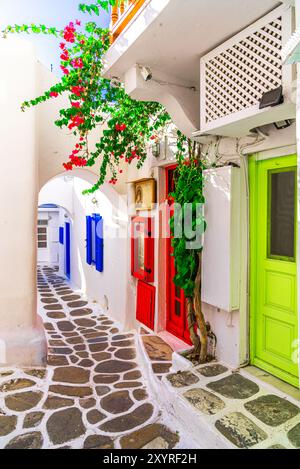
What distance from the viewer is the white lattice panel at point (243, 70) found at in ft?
9.52

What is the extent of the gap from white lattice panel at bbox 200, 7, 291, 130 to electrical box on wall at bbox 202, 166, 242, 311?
2.47 feet

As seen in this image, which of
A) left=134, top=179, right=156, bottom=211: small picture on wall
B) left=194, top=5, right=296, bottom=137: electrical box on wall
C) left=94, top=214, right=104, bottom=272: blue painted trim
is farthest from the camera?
left=94, top=214, right=104, bottom=272: blue painted trim

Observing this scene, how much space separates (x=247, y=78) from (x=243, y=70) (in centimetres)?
14

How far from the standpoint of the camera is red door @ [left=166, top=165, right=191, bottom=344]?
5.81 meters

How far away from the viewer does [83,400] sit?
4.52m

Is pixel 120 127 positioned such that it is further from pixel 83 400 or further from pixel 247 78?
pixel 83 400

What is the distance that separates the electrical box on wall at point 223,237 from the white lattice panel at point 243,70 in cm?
75

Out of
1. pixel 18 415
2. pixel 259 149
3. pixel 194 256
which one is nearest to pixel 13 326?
pixel 18 415

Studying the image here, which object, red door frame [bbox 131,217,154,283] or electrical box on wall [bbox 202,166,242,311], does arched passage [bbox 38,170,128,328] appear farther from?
electrical box on wall [bbox 202,166,242,311]

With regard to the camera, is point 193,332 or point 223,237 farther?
point 193,332

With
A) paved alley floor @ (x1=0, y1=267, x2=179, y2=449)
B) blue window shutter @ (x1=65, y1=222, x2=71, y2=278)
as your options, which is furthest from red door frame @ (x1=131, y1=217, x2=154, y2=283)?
blue window shutter @ (x1=65, y1=222, x2=71, y2=278)

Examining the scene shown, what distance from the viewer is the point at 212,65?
3648 mm

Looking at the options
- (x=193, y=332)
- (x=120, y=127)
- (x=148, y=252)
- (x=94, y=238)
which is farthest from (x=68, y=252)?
(x=193, y=332)

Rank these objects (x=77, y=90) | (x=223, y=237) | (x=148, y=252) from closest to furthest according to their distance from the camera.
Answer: (x=223, y=237) < (x=77, y=90) < (x=148, y=252)
